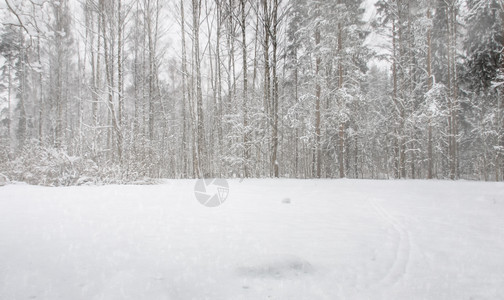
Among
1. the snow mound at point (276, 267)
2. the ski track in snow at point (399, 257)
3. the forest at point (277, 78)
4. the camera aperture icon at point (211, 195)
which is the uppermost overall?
the forest at point (277, 78)

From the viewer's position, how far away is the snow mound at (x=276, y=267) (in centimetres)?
131

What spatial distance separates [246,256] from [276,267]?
0.23 metres

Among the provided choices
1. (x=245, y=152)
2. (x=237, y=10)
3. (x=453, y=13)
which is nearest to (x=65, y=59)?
(x=237, y=10)

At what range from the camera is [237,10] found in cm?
1155

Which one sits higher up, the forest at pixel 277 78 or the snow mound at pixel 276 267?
the forest at pixel 277 78

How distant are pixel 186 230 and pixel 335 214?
5.28 ft

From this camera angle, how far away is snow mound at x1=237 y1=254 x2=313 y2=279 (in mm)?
1311

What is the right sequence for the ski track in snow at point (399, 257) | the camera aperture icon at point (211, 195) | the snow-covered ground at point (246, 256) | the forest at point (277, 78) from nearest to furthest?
the snow-covered ground at point (246, 256), the ski track in snow at point (399, 257), the camera aperture icon at point (211, 195), the forest at point (277, 78)

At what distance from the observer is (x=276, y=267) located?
4.45 ft

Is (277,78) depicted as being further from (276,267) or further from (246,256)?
(276,267)

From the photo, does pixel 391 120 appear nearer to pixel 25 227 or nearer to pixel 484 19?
pixel 484 19

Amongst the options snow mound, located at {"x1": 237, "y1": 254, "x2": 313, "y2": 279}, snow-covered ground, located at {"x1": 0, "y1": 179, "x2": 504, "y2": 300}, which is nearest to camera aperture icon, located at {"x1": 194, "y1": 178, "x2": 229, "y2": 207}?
snow-covered ground, located at {"x1": 0, "y1": 179, "x2": 504, "y2": 300}

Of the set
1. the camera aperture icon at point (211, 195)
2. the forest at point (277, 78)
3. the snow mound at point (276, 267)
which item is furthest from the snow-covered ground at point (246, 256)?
the forest at point (277, 78)

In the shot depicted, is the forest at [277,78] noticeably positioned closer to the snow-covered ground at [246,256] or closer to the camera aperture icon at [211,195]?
the camera aperture icon at [211,195]
